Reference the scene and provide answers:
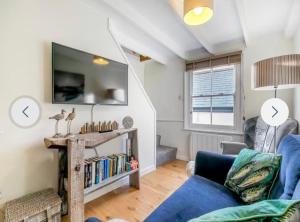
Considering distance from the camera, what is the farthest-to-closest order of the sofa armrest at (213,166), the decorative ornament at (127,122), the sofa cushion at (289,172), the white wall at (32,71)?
1. the decorative ornament at (127,122)
2. the sofa armrest at (213,166)
3. the white wall at (32,71)
4. the sofa cushion at (289,172)

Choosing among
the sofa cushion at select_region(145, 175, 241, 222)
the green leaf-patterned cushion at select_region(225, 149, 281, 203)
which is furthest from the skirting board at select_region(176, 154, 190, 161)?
the green leaf-patterned cushion at select_region(225, 149, 281, 203)

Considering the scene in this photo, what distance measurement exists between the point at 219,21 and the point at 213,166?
6.55ft

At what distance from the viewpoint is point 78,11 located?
1896 millimetres

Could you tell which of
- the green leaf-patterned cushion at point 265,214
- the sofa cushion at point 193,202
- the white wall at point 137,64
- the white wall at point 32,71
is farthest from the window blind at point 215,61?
the green leaf-patterned cushion at point 265,214

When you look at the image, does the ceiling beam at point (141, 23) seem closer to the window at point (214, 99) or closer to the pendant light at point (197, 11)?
the window at point (214, 99)

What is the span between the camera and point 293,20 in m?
2.14

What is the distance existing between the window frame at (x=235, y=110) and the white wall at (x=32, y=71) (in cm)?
209

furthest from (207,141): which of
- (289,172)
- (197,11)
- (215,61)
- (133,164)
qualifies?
(197,11)

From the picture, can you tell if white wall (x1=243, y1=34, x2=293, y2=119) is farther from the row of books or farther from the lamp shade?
the row of books

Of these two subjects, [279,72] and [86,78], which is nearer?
[279,72]

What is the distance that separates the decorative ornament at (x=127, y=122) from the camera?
7.60 ft

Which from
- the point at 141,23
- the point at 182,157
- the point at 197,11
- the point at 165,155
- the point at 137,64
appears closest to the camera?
the point at 197,11

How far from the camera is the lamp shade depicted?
4.59 feet

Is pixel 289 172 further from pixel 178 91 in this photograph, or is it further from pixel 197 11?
pixel 178 91
